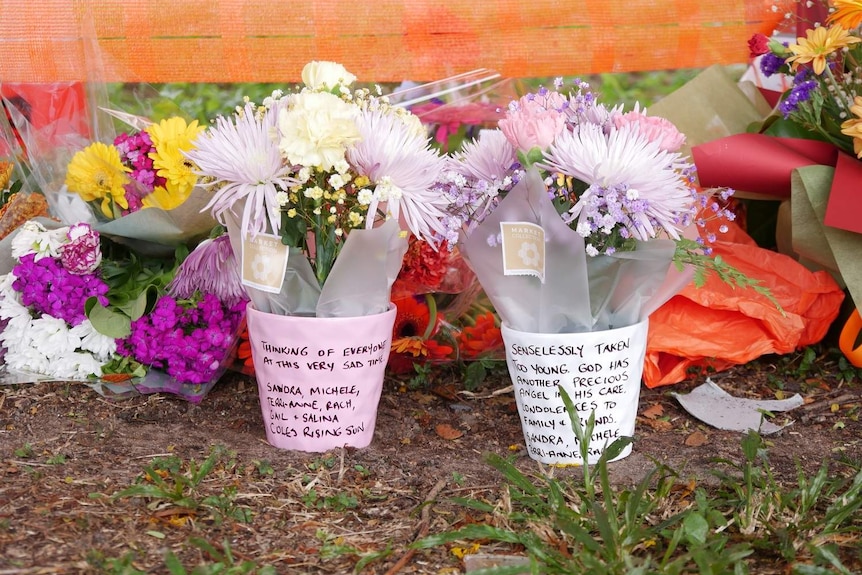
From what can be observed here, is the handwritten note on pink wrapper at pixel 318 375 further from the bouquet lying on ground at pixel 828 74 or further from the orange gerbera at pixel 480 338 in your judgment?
the bouquet lying on ground at pixel 828 74

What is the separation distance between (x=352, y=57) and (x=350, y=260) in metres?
1.26

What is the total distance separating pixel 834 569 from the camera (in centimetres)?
125

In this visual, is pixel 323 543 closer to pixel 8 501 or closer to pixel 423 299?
pixel 8 501

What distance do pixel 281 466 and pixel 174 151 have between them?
758 mm

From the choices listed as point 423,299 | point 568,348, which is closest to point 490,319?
point 423,299

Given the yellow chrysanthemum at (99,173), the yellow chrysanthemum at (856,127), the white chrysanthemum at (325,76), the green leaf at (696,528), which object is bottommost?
the green leaf at (696,528)

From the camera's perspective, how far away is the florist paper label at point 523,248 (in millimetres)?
1553

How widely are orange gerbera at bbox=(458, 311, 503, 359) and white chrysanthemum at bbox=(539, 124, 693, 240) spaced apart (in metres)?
0.67

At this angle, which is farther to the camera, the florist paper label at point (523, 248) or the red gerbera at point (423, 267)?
the red gerbera at point (423, 267)

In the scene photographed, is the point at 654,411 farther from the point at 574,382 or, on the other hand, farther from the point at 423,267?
the point at 423,267

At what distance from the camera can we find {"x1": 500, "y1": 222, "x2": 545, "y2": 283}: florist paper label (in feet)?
5.09

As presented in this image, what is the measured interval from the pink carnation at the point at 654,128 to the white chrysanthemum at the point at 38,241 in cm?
120

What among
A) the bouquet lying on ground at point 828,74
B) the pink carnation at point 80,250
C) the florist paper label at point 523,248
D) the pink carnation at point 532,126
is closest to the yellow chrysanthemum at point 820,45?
the bouquet lying on ground at point 828,74

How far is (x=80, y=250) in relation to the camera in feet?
6.15
